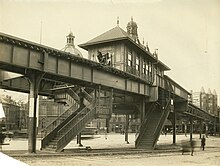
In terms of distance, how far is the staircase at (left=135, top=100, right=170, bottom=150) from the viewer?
1568 cm

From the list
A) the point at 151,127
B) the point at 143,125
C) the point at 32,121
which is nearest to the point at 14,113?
the point at 32,121

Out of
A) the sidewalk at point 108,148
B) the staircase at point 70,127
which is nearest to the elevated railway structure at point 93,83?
the staircase at point 70,127

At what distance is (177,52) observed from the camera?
8008 mm

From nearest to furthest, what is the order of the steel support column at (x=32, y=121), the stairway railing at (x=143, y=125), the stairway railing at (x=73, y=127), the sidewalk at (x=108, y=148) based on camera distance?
the sidewalk at (x=108, y=148), the steel support column at (x=32, y=121), the stairway railing at (x=73, y=127), the stairway railing at (x=143, y=125)

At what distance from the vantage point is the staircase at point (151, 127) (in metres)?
15.7

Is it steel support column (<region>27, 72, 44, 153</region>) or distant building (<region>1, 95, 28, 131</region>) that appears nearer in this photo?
distant building (<region>1, 95, 28, 131</region>)

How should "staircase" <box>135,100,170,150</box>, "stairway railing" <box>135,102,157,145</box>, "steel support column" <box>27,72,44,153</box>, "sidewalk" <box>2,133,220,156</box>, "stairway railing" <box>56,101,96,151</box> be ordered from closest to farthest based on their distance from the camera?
"sidewalk" <box>2,133,220,156</box>
"steel support column" <box>27,72,44,153</box>
"stairway railing" <box>56,101,96,151</box>
"staircase" <box>135,100,170,150</box>
"stairway railing" <box>135,102,157,145</box>

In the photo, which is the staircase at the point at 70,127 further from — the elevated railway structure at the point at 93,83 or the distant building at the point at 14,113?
the distant building at the point at 14,113

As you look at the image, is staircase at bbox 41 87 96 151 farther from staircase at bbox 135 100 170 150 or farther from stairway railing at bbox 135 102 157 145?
staircase at bbox 135 100 170 150

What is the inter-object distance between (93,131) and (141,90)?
549 inches

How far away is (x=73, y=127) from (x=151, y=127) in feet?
16.5

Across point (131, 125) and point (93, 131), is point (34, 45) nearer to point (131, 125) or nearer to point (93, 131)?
point (93, 131)

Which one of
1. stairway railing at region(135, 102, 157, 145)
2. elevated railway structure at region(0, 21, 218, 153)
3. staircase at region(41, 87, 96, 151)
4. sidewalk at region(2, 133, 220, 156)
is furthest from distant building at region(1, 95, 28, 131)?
stairway railing at region(135, 102, 157, 145)

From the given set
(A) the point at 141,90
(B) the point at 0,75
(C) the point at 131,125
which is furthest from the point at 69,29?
(C) the point at 131,125
